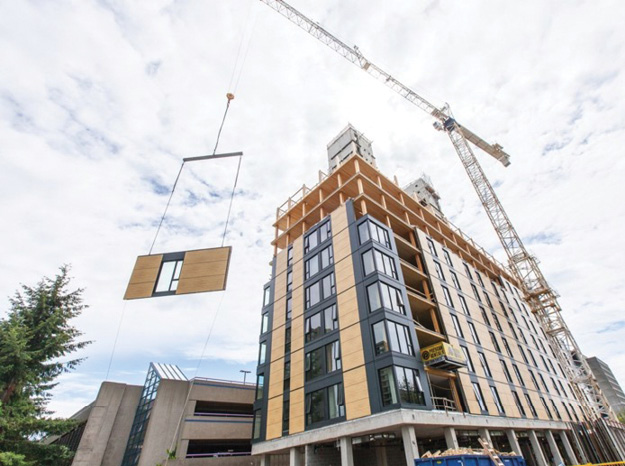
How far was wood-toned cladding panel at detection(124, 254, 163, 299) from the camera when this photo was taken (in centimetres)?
1641

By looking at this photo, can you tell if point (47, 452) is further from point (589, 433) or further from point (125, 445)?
point (589, 433)

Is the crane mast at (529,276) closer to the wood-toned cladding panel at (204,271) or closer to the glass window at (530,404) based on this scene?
the glass window at (530,404)

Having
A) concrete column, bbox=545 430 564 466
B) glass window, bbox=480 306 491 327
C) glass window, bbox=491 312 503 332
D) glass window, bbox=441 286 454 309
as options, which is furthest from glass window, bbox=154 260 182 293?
concrete column, bbox=545 430 564 466

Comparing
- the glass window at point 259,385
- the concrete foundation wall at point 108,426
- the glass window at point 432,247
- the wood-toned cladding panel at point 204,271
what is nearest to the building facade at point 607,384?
the glass window at point 432,247

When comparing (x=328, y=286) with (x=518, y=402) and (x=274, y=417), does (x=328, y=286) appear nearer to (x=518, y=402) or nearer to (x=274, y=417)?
(x=274, y=417)

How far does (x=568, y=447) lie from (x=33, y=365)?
174 feet

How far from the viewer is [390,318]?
76.8 feet

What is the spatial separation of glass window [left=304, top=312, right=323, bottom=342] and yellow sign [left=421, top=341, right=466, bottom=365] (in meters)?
8.66

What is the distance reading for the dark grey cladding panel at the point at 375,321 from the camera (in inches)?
850

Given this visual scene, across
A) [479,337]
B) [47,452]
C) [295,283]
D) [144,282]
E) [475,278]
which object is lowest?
[47,452]

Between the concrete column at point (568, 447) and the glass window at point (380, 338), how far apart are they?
31.2 metres

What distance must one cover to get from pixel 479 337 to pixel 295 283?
2016 cm

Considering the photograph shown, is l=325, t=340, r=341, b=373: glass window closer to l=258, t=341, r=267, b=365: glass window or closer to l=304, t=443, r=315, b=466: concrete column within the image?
l=304, t=443, r=315, b=466: concrete column

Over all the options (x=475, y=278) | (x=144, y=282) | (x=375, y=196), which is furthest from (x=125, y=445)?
(x=475, y=278)
